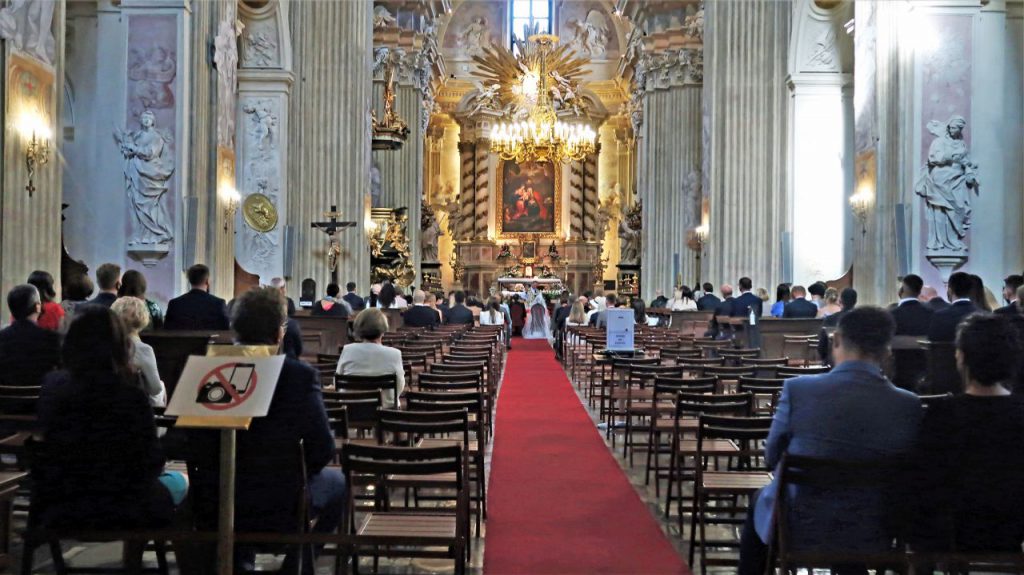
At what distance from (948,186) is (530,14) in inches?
1324

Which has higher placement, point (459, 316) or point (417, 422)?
point (459, 316)

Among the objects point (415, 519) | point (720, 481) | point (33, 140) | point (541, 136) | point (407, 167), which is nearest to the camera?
point (415, 519)

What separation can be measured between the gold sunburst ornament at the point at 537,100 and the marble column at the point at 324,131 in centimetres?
1071

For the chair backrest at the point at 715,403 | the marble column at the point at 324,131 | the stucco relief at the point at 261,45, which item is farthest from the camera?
the marble column at the point at 324,131

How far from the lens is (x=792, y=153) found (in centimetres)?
2019

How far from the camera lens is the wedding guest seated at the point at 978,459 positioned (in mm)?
3703

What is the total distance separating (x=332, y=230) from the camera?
19250 mm

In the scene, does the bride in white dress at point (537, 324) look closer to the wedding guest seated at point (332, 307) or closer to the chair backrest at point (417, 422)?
the wedding guest seated at point (332, 307)

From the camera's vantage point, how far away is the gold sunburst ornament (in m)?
30.8

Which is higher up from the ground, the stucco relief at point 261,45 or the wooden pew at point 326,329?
the stucco relief at point 261,45

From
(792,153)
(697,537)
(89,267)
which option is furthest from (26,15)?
(792,153)

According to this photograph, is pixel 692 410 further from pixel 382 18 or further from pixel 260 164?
pixel 382 18

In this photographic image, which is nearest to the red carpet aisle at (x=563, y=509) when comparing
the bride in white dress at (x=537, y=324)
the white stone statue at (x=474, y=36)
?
the bride in white dress at (x=537, y=324)

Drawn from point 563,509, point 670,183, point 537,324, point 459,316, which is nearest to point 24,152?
point 563,509
